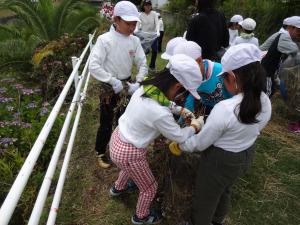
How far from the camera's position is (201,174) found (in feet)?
7.28

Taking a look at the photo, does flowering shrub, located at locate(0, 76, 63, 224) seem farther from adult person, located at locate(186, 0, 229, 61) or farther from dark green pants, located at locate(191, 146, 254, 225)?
adult person, located at locate(186, 0, 229, 61)

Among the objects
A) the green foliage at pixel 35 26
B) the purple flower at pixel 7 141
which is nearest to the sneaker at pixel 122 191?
the purple flower at pixel 7 141

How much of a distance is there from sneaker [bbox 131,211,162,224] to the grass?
70 mm

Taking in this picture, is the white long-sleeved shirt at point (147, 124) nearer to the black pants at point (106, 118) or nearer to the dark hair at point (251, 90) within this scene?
the dark hair at point (251, 90)

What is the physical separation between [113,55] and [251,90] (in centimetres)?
149

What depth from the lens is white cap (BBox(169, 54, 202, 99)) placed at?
1888 mm

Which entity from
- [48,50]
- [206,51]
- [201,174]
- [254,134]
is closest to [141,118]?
[201,174]

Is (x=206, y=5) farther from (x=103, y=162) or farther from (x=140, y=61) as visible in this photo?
(x=103, y=162)

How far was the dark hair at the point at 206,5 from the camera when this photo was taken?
3032 mm

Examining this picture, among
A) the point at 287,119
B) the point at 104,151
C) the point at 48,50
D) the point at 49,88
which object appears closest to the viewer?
the point at 104,151

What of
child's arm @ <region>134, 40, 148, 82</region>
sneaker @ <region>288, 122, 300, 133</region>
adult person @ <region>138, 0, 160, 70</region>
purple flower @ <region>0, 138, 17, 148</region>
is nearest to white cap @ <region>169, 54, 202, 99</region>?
child's arm @ <region>134, 40, 148, 82</region>

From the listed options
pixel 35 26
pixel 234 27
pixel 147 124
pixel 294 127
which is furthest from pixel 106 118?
pixel 35 26

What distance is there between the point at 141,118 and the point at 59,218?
53.2 inches

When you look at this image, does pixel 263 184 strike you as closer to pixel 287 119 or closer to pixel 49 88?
pixel 287 119
